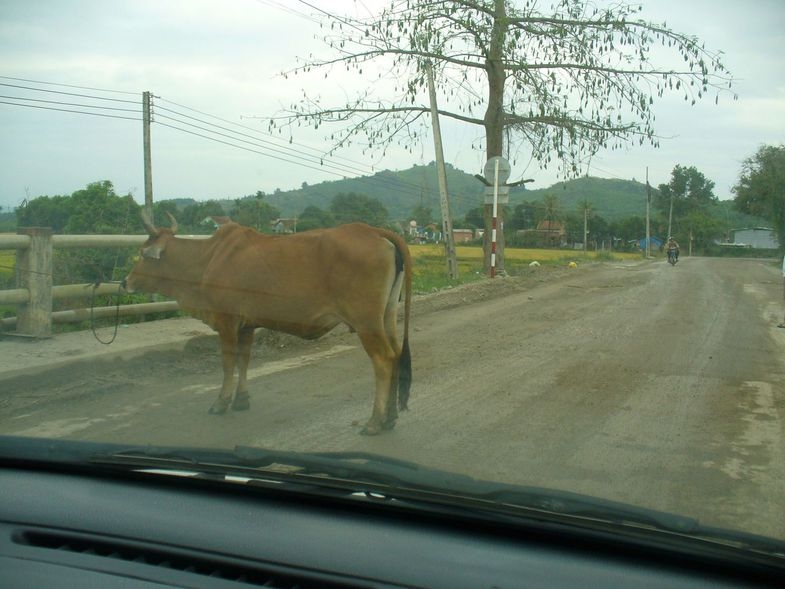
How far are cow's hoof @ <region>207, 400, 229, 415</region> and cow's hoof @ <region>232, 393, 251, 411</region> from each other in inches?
3.5

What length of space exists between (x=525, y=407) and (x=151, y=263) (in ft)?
11.0

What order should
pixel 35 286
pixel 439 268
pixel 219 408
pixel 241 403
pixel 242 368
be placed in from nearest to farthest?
pixel 219 408 → pixel 241 403 → pixel 242 368 → pixel 35 286 → pixel 439 268

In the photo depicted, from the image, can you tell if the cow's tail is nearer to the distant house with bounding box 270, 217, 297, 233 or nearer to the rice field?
the distant house with bounding box 270, 217, 297, 233

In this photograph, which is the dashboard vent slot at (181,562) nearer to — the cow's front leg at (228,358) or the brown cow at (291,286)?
the brown cow at (291,286)

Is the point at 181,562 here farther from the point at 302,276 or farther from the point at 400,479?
the point at 302,276

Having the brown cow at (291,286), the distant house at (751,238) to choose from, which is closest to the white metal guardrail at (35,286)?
the brown cow at (291,286)

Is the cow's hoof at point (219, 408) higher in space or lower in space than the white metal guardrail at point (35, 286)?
lower

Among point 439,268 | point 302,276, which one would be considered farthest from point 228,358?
point 439,268

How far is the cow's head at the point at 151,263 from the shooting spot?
260 inches

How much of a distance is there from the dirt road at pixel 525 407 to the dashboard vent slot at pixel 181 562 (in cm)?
248

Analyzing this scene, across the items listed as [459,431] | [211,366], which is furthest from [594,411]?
[211,366]

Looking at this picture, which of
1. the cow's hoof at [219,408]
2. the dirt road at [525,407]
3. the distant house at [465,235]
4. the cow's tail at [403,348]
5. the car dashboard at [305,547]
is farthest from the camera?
the distant house at [465,235]

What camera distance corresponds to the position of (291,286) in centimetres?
622

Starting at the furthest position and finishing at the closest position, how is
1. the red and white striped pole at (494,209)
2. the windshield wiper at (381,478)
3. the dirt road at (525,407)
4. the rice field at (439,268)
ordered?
1. the red and white striped pole at (494,209)
2. the rice field at (439,268)
3. the dirt road at (525,407)
4. the windshield wiper at (381,478)
